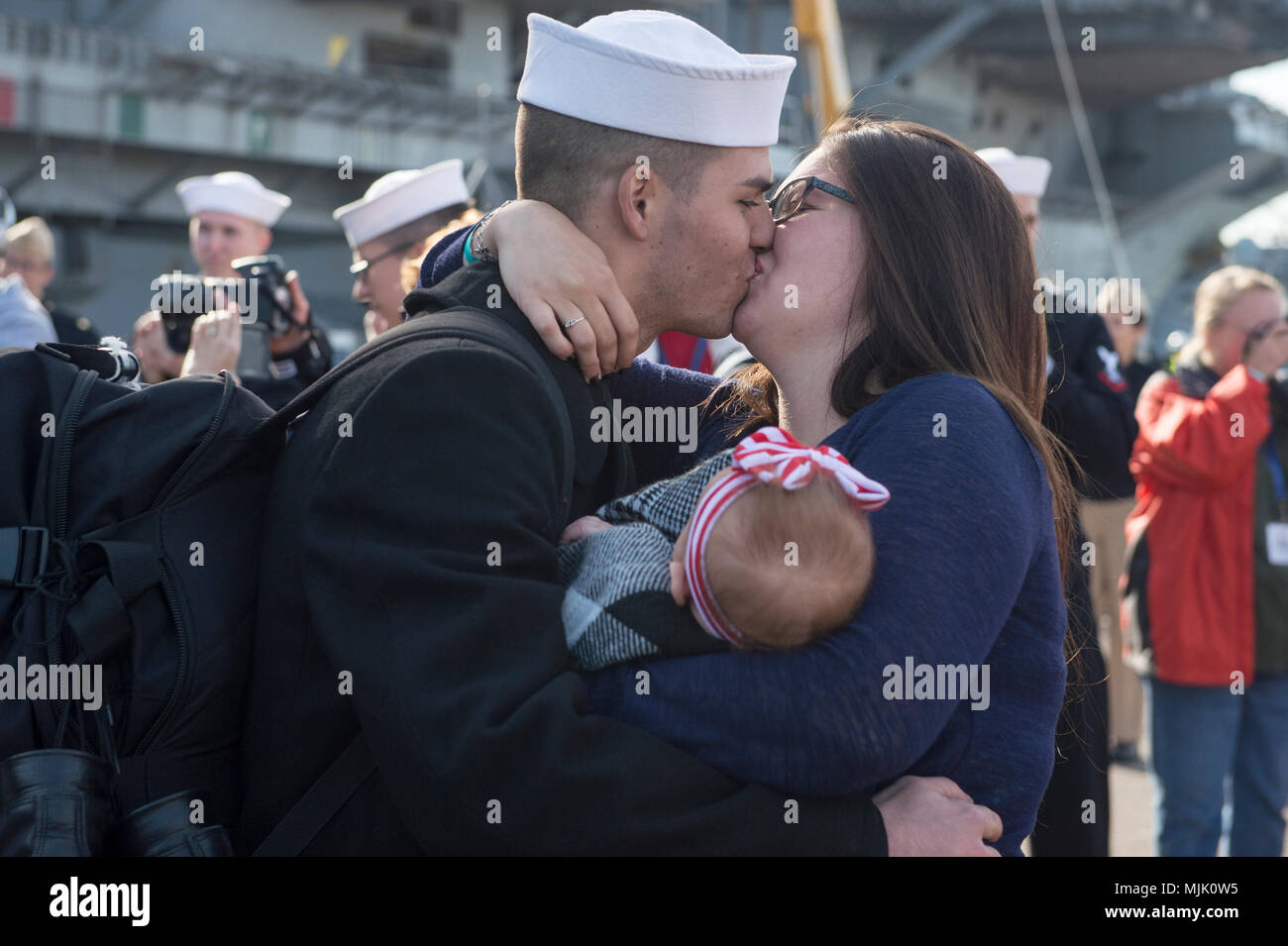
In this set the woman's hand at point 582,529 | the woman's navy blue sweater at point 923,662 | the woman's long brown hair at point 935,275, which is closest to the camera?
the woman's navy blue sweater at point 923,662

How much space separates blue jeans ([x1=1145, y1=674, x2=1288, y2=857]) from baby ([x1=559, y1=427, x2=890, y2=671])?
3.77 m

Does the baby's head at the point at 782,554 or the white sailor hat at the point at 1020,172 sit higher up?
the white sailor hat at the point at 1020,172

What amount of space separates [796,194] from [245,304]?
268 cm

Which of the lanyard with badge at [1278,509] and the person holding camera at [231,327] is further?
the lanyard with badge at [1278,509]

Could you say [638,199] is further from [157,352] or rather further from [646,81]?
[157,352]

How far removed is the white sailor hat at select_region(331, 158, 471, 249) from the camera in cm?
497

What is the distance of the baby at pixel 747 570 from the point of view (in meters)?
1.81

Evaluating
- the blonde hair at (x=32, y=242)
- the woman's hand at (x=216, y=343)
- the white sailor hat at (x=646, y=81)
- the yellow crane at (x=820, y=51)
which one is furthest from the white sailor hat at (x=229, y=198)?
the white sailor hat at (x=646, y=81)

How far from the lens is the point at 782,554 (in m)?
1.82

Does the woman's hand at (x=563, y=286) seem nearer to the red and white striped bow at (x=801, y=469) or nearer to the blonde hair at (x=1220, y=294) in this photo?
the red and white striped bow at (x=801, y=469)

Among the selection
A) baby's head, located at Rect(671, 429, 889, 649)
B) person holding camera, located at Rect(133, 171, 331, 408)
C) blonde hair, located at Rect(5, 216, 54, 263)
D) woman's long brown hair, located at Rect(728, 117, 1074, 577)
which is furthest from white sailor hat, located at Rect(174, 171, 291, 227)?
baby's head, located at Rect(671, 429, 889, 649)

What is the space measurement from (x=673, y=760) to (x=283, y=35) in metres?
31.8

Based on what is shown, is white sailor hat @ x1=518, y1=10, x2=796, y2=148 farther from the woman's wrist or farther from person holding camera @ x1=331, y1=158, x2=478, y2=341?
person holding camera @ x1=331, y1=158, x2=478, y2=341
